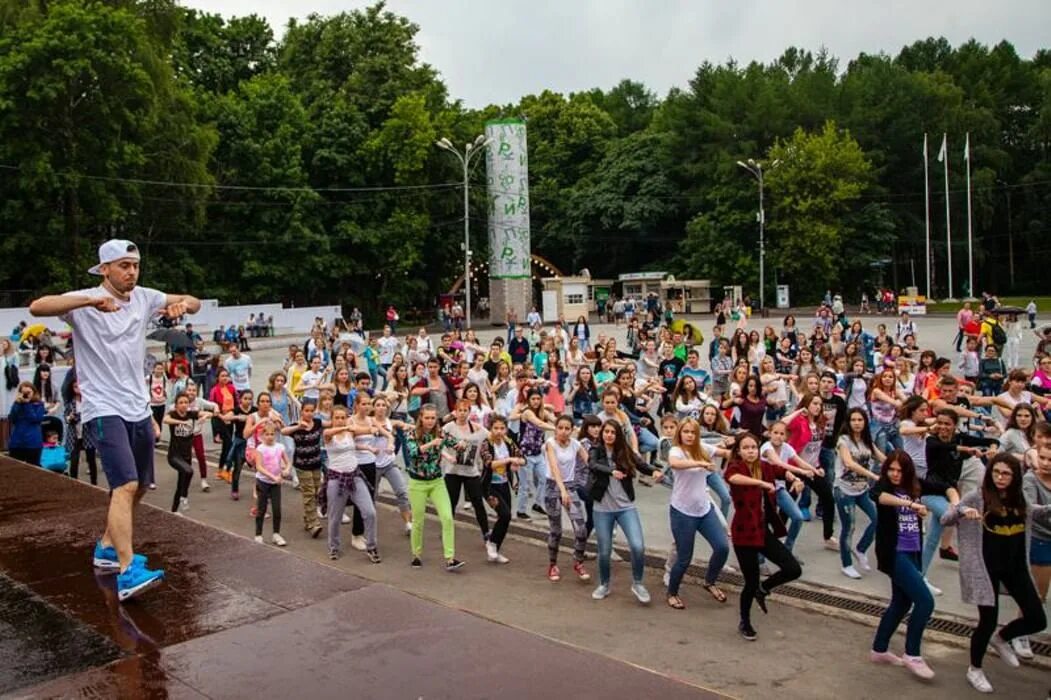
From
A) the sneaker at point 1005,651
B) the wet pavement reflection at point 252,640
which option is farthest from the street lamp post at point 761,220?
the wet pavement reflection at point 252,640

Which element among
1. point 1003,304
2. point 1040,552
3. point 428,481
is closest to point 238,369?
point 428,481

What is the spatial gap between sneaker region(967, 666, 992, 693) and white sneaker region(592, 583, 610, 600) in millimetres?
2998

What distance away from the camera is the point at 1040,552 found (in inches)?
264

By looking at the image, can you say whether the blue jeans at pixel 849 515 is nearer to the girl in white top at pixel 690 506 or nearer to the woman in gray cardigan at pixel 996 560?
the girl in white top at pixel 690 506

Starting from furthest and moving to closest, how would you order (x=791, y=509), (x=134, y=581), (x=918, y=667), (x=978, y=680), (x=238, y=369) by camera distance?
1. (x=238, y=369)
2. (x=791, y=509)
3. (x=918, y=667)
4. (x=978, y=680)
5. (x=134, y=581)

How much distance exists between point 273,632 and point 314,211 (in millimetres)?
48731

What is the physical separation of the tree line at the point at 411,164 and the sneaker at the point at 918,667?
39390mm

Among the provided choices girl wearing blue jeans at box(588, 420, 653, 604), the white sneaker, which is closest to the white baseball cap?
girl wearing blue jeans at box(588, 420, 653, 604)

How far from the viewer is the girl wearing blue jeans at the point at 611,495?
25.7 feet

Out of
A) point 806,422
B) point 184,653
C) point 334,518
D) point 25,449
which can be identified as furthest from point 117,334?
point 25,449

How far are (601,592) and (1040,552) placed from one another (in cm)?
348

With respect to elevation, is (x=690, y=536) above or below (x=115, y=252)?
below

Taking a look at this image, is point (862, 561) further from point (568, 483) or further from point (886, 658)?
point (568, 483)

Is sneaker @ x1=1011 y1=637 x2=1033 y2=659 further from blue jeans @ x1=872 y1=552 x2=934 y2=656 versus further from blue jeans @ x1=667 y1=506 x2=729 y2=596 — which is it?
blue jeans @ x1=667 y1=506 x2=729 y2=596
